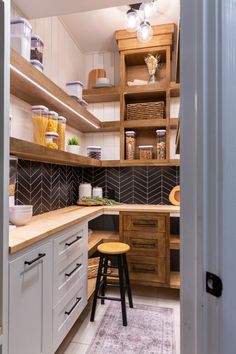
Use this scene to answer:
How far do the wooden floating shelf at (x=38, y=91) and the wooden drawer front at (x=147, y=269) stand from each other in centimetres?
159

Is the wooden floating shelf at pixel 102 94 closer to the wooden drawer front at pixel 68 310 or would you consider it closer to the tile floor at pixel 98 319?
the wooden drawer front at pixel 68 310

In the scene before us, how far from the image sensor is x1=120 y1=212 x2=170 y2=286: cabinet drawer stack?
2.39m

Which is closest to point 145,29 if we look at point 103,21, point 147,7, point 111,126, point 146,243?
point 147,7

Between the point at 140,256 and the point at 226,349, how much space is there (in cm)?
199

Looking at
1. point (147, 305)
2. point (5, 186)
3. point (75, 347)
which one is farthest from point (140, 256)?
point (5, 186)

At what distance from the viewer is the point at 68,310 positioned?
166cm

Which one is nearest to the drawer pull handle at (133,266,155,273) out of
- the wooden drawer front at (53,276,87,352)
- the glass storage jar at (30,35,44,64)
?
the wooden drawer front at (53,276,87,352)

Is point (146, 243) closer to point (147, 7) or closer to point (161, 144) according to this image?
point (161, 144)

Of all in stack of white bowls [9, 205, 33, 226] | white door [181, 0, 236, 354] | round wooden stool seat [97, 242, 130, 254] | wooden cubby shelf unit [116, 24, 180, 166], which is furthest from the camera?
→ wooden cubby shelf unit [116, 24, 180, 166]

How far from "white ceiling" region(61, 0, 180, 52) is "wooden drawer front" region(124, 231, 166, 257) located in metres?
2.23

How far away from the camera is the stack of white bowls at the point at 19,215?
1.47 metres

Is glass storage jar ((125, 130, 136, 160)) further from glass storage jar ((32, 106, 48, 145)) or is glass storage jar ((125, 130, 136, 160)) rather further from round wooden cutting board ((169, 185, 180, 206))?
glass storage jar ((32, 106, 48, 145))

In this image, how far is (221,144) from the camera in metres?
0.53

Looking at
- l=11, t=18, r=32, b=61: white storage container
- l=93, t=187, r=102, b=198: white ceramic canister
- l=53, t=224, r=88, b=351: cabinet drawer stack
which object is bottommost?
l=53, t=224, r=88, b=351: cabinet drawer stack
